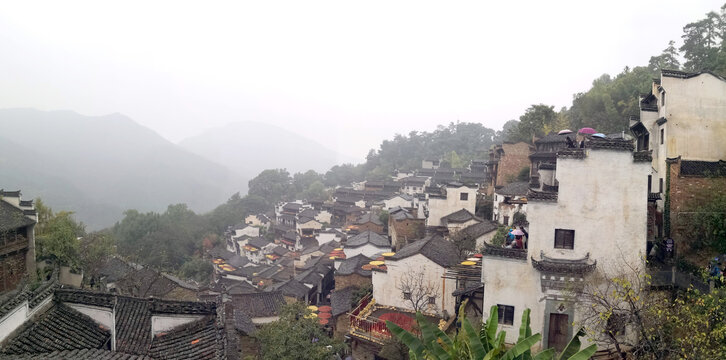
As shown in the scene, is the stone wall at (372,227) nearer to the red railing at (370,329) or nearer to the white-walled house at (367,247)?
the white-walled house at (367,247)

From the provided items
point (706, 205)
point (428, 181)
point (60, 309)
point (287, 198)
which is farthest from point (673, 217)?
point (287, 198)

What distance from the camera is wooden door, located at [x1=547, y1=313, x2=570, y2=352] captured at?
1360 cm

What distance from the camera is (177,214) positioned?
6009 centimetres

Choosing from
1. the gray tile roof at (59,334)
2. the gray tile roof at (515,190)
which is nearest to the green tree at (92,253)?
the gray tile roof at (59,334)

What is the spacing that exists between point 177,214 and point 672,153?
58347 mm

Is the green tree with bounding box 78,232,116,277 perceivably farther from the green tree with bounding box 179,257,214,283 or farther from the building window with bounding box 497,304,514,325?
the building window with bounding box 497,304,514,325

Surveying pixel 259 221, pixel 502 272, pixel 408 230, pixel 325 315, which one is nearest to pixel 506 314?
pixel 502 272

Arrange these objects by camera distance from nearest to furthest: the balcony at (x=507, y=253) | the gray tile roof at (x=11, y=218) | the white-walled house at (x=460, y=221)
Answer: the balcony at (x=507, y=253) → the gray tile roof at (x=11, y=218) → the white-walled house at (x=460, y=221)

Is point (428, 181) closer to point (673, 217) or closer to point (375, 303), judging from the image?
point (375, 303)

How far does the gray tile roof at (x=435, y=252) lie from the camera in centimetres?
1922

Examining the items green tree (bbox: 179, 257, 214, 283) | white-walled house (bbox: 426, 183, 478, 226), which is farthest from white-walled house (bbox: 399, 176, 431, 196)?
white-walled house (bbox: 426, 183, 478, 226)

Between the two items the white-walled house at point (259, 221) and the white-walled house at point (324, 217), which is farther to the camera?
the white-walled house at point (259, 221)

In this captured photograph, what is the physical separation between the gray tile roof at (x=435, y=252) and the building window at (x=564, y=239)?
600 cm

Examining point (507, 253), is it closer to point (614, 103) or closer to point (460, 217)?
point (460, 217)
